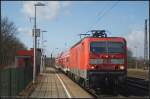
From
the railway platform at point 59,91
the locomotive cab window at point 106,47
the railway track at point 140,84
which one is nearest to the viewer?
the railway platform at point 59,91

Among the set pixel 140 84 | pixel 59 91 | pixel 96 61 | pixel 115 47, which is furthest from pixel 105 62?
pixel 140 84

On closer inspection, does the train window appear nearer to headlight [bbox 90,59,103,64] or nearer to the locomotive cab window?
the locomotive cab window

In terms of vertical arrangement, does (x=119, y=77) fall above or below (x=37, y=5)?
below

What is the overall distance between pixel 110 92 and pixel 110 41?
3193 mm

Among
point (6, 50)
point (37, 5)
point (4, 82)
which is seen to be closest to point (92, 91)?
point (4, 82)

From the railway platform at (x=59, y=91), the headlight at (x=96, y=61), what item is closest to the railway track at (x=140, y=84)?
the railway platform at (x=59, y=91)

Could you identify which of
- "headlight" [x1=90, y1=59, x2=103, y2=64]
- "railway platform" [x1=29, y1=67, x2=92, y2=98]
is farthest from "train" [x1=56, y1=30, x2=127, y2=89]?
"railway platform" [x1=29, y1=67, x2=92, y2=98]

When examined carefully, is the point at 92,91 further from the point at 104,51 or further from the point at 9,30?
the point at 9,30

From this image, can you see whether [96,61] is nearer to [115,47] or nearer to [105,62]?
[105,62]

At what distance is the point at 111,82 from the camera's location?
24297 mm

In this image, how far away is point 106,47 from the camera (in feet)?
82.6

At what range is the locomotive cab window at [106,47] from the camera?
82.3 feet

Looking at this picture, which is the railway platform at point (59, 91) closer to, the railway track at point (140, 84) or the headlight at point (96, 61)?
the headlight at point (96, 61)

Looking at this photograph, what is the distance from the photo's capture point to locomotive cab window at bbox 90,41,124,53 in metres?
Answer: 25.1
